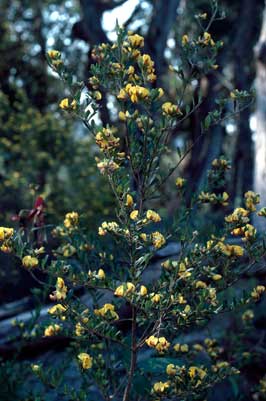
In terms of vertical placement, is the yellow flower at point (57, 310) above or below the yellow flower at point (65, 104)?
below

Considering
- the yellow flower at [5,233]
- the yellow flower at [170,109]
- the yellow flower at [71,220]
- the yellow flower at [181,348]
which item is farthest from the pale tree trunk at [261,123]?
the yellow flower at [5,233]

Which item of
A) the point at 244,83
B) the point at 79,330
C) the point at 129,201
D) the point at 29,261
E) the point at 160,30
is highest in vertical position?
the point at 244,83

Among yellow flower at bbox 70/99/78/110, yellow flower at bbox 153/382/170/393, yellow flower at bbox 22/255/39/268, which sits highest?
yellow flower at bbox 70/99/78/110

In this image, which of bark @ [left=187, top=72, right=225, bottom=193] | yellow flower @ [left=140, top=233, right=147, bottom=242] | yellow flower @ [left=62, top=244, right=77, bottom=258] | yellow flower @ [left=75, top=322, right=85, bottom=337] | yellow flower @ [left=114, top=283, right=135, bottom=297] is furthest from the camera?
bark @ [left=187, top=72, right=225, bottom=193]

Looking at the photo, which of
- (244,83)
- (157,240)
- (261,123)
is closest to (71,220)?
(157,240)

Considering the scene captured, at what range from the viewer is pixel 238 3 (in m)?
11.7

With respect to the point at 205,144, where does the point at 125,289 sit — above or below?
below

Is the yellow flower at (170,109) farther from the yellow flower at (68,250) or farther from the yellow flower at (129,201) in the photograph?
the yellow flower at (68,250)

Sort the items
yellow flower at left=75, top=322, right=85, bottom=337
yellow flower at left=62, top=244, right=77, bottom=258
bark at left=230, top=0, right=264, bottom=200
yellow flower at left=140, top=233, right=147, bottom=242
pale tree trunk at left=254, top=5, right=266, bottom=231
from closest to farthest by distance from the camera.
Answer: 1. yellow flower at left=140, top=233, right=147, bottom=242
2. yellow flower at left=75, top=322, right=85, bottom=337
3. yellow flower at left=62, top=244, right=77, bottom=258
4. pale tree trunk at left=254, top=5, right=266, bottom=231
5. bark at left=230, top=0, right=264, bottom=200

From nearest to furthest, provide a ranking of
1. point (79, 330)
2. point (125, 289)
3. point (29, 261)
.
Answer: point (125, 289) < point (29, 261) < point (79, 330)

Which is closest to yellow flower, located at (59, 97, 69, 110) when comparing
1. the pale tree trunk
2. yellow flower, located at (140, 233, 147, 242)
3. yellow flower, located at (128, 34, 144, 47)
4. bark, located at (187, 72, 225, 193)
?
yellow flower, located at (128, 34, 144, 47)

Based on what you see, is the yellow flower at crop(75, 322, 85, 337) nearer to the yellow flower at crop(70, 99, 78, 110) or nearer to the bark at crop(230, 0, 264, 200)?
the yellow flower at crop(70, 99, 78, 110)

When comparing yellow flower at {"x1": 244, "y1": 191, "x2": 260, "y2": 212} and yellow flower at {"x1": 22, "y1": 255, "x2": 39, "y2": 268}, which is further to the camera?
yellow flower at {"x1": 244, "y1": 191, "x2": 260, "y2": 212}

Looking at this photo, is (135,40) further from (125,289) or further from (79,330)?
(79,330)
